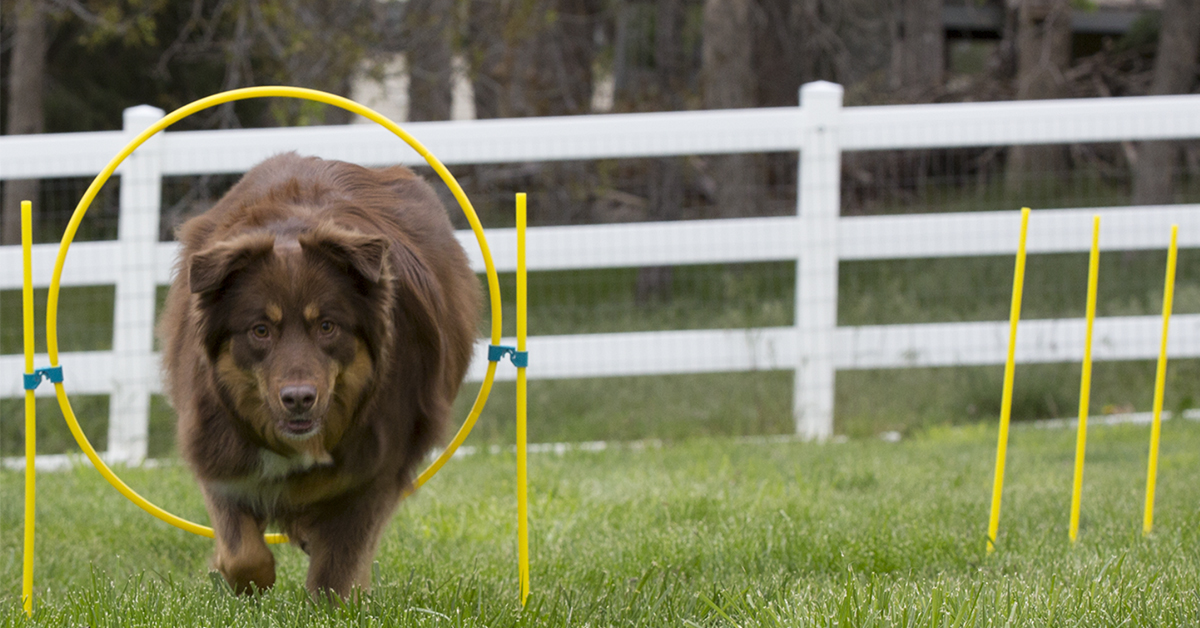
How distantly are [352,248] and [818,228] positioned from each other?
14.2 feet

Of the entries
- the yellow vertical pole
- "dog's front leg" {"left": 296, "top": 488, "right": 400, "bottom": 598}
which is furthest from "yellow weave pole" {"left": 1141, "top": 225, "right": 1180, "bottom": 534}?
"dog's front leg" {"left": 296, "top": 488, "right": 400, "bottom": 598}

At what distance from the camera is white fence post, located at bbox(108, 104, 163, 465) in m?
6.36

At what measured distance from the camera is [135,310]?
20.9ft

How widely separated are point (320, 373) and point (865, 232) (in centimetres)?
456

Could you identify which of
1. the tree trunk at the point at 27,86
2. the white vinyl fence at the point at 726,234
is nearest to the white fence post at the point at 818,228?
the white vinyl fence at the point at 726,234

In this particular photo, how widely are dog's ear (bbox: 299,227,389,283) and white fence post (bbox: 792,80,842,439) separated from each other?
165 inches

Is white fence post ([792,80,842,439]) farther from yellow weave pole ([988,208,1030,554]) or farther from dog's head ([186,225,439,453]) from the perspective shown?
dog's head ([186,225,439,453])

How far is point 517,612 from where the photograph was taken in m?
3.14

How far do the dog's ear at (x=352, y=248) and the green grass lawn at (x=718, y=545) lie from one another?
0.99 metres

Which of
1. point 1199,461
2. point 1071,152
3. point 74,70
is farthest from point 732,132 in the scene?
point 74,70

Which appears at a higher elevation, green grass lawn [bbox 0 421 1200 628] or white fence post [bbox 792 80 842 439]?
white fence post [bbox 792 80 842 439]

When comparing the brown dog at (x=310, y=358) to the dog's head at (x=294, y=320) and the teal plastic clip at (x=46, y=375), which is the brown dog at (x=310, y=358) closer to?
the dog's head at (x=294, y=320)

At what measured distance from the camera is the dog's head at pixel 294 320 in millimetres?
2875

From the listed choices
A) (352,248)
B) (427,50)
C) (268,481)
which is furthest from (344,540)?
(427,50)
